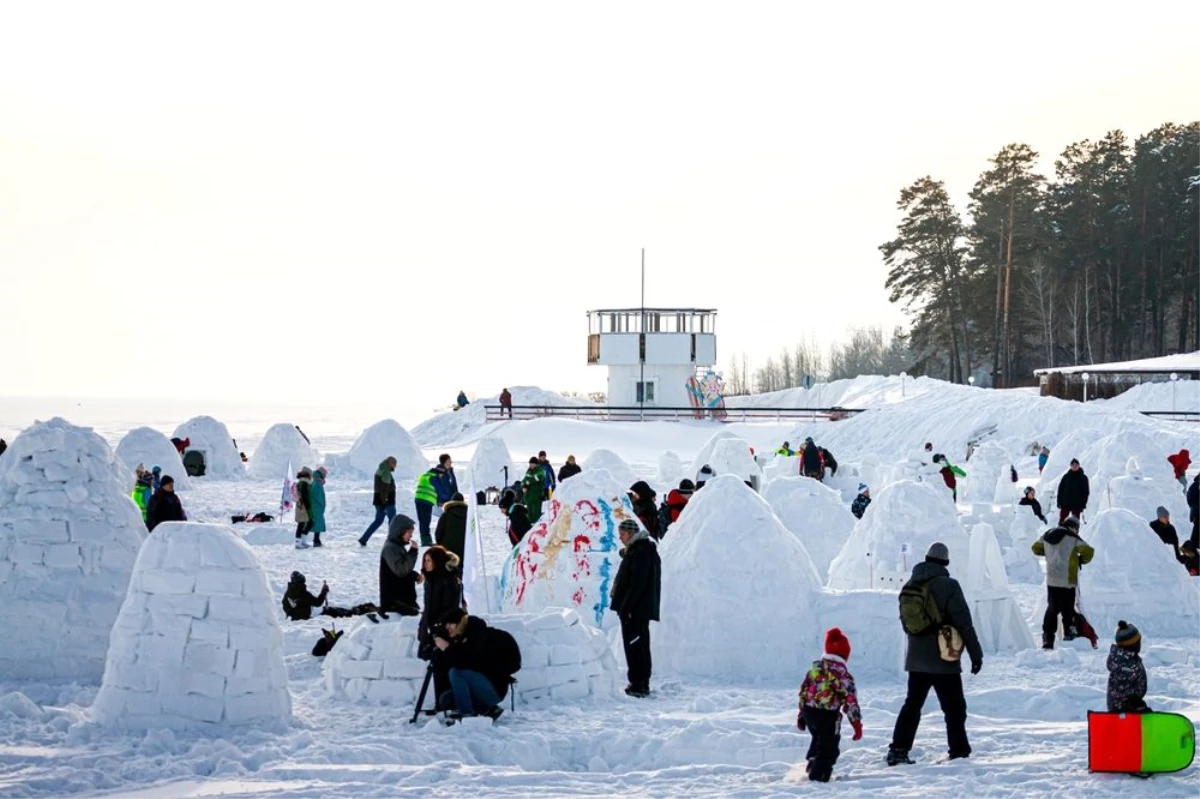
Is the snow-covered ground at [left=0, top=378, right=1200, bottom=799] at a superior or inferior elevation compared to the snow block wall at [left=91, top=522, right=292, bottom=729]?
inferior

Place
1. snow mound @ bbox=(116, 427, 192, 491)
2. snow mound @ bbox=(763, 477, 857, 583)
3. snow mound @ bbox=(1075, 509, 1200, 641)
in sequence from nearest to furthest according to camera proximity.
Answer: snow mound @ bbox=(1075, 509, 1200, 641) → snow mound @ bbox=(763, 477, 857, 583) → snow mound @ bbox=(116, 427, 192, 491)

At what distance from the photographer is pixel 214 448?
33.9 metres

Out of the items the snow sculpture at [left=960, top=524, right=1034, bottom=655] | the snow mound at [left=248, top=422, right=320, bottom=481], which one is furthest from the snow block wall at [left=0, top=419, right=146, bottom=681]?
the snow mound at [left=248, top=422, right=320, bottom=481]

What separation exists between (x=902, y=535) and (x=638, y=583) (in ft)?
13.3

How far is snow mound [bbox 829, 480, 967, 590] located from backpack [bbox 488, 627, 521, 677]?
16.1 feet

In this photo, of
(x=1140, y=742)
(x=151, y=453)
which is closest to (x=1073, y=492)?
(x=1140, y=742)

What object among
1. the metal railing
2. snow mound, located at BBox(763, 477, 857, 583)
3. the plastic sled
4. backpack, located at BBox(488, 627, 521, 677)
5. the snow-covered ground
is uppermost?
the metal railing

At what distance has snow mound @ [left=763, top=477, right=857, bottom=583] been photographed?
1689 cm

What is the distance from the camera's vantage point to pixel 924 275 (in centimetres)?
6169

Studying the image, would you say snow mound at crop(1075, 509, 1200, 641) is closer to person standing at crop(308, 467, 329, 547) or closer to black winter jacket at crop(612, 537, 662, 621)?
black winter jacket at crop(612, 537, 662, 621)

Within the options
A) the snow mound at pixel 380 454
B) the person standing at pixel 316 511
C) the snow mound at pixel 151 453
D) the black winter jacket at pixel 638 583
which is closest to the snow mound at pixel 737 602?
the black winter jacket at pixel 638 583

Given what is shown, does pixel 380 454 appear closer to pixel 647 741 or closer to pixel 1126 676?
pixel 647 741

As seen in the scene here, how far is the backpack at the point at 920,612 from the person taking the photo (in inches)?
338

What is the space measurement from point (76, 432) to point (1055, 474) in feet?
60.4
